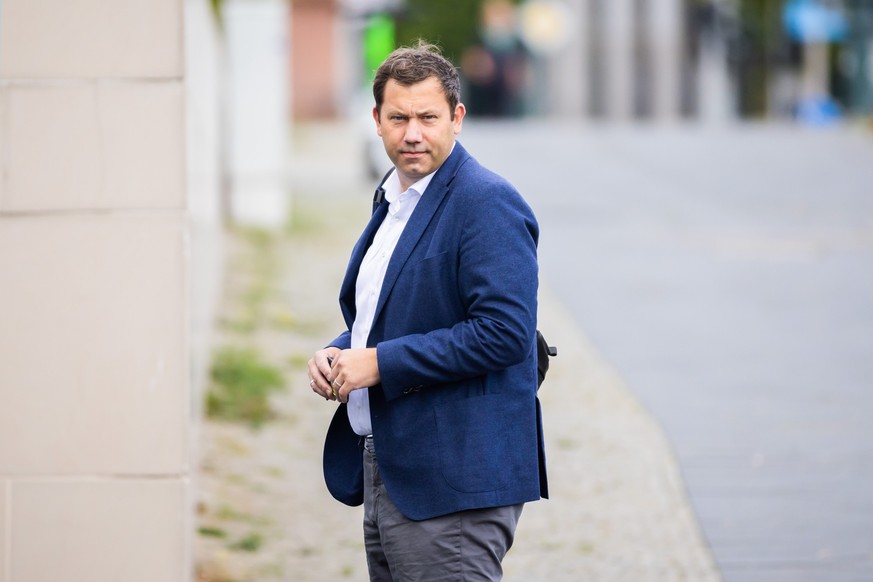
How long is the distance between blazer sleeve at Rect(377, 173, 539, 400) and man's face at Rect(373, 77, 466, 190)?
5.0 inches

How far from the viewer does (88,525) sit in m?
4.12

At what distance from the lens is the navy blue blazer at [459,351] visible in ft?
9.86

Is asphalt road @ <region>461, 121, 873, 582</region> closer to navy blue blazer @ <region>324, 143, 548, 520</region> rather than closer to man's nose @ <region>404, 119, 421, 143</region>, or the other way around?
navy blue blazer @ <region>324, 143, 548, 520</region>

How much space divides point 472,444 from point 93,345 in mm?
1566

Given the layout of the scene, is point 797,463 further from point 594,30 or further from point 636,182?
point 594,30

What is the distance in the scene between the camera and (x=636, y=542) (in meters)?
5.80

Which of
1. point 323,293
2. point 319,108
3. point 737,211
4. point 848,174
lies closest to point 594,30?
point 319,108

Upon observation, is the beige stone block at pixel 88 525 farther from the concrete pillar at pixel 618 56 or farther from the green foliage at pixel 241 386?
the concrete pillar at pixel 618 56

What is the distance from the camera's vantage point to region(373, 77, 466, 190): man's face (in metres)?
3.09

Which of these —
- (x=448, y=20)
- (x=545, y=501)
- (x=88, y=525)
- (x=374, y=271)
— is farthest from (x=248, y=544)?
(x=448, y=20)

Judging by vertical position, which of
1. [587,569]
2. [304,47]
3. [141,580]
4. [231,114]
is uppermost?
[304,47]

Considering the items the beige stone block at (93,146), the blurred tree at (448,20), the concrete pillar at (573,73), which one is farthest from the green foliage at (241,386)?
the concrete pillar at (573,73)

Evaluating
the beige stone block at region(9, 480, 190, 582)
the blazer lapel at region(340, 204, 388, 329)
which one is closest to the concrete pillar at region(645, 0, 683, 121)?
the beige stone block at region(9, 480, 190, 582)

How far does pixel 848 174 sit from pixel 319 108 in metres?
23.9
